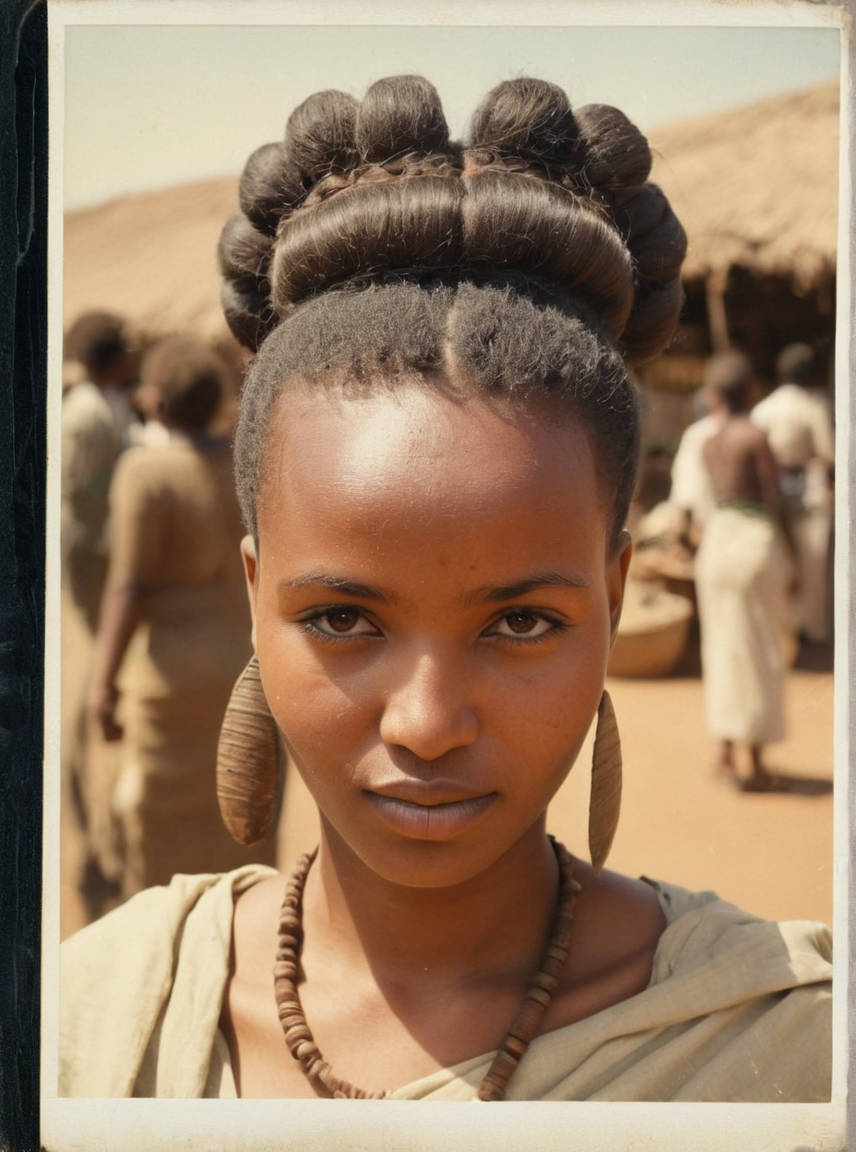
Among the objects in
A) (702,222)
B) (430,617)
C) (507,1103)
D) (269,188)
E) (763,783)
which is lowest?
(763,783)

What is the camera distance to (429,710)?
143 cm

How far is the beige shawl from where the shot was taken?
1650mm

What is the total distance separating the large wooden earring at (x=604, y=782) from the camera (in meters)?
1.73

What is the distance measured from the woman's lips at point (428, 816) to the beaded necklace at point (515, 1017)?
35cm

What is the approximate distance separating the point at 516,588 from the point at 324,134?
2.27ft

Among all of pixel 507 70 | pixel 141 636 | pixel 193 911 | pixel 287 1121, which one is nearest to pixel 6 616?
pixel 193 911

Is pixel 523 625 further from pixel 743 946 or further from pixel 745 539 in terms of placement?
pixel 745 539

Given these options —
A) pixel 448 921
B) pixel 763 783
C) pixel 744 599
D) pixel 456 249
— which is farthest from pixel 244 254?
pixel 763 783

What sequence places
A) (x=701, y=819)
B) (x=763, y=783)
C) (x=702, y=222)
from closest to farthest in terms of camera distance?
1. (x=701, y=819)
2. (x=763, y=783)
3. (x=702, y=222)

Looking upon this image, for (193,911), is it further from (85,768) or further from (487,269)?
(85,768)

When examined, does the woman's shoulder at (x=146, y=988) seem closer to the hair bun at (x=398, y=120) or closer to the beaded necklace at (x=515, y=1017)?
the beaded necklace at (x=515, y=1017)

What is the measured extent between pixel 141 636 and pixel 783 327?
21.7 ft

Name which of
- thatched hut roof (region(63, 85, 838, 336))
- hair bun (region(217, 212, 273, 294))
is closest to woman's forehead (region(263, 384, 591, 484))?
hair bun (region(217, 212, 273, 294))

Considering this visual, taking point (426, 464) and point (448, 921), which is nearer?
point (426, 464)
